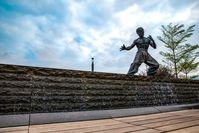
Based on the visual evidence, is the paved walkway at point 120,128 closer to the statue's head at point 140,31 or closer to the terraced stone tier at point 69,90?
the terraced stone tier at point 69,90

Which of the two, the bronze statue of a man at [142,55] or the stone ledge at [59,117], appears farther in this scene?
the bronze statue of a man at [142,55]

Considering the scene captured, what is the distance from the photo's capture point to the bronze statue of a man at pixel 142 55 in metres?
5.48

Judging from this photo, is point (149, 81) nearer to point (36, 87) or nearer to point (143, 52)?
point (143, 52)

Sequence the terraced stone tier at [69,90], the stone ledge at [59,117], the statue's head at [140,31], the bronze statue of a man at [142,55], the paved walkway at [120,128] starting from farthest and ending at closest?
the statue's head at [140,31], the bronze statue of a man at [142,55], the terraced stone tier at [69,90], the stone ledge at [59,117], the paved walkway at [120,128]

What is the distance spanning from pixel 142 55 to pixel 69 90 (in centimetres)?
319

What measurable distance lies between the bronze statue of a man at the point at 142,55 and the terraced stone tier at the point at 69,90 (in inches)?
43.6

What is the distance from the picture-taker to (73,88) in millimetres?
3133

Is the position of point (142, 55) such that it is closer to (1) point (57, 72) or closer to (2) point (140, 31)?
(2) point (140, 31)

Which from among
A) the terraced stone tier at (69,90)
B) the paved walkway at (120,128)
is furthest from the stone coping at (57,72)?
the paved walkway at (120,128)

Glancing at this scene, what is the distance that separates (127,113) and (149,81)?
59.7 inches

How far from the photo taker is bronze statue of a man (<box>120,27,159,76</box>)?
18.0ft

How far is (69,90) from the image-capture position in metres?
3.07

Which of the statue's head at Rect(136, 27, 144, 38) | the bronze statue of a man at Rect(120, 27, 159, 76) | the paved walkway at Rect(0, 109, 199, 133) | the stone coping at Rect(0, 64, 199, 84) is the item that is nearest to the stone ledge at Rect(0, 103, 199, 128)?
the paved walkway at Rect(0, 109, 199, 133)

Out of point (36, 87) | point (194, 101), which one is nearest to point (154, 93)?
point (194, 101)
